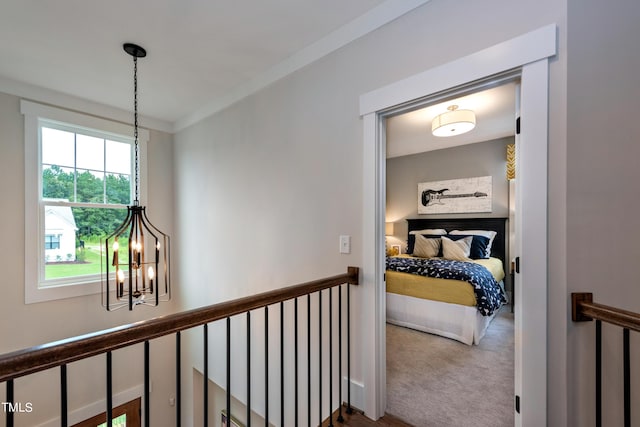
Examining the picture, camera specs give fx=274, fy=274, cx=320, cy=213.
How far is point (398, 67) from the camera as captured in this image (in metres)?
1.66

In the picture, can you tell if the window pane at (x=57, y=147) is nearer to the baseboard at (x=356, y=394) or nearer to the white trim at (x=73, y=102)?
the white trim at (x=73, y=102)

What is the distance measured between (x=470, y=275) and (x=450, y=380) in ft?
3.83

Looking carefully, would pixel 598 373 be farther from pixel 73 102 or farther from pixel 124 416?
pixel 73 102

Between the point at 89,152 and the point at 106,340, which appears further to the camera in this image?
the point at 89,152

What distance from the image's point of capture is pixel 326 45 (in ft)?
6.54

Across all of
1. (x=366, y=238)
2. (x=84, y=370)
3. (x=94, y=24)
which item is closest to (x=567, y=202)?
(x=366, y=238)

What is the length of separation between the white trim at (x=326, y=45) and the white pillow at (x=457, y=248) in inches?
134

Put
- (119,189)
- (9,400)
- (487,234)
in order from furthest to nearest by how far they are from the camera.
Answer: (487,234), (119,189), (9,400)

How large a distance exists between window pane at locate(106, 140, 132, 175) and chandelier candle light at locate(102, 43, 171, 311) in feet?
0.55

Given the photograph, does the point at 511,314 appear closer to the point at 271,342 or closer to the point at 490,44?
the point at 271,342

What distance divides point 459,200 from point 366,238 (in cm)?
380

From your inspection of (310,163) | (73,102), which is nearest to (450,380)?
(310,163)

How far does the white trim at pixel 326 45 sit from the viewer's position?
166 cm

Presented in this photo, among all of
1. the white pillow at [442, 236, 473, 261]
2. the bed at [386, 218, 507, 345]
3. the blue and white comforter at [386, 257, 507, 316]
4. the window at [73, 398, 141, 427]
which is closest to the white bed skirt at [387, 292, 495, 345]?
the bed at [386, 218, 507, 345]
